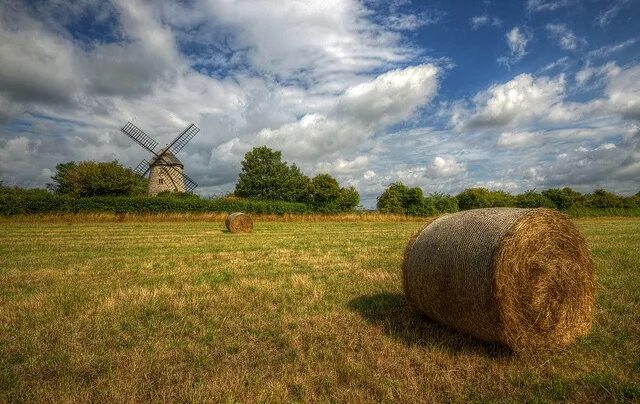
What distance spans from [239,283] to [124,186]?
47.2 meters

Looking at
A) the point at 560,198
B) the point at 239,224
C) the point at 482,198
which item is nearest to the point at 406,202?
the point at 482,198

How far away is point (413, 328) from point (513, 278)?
1.95 meters

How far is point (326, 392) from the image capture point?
15.2 feet

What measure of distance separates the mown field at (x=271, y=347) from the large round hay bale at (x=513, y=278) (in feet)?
1.14

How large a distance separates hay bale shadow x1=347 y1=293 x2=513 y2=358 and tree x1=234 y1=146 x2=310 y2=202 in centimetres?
6466

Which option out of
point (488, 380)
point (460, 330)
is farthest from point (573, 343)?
point (488, 380)

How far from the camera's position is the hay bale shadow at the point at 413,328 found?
5875 millimetres

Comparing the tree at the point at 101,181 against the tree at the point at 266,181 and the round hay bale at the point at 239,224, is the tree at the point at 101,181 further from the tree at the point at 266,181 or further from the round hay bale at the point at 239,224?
the round hay bale at the point at 239,224

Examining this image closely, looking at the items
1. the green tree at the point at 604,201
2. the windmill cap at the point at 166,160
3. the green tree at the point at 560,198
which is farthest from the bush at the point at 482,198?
the windmill cap at the point at 166,160

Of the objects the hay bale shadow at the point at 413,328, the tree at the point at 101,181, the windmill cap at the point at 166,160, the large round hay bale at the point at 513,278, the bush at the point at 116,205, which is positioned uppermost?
the windmill cap at the point at 166,160

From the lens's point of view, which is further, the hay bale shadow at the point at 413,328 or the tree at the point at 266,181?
the tree at the point at 266,181

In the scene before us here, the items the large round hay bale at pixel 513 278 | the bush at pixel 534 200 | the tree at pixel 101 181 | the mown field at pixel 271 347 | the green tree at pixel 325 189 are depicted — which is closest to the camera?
the mown field at pixel 271 347

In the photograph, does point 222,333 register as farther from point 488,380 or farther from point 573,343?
point 573,343

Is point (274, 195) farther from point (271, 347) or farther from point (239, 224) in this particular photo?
point (271, 347)
